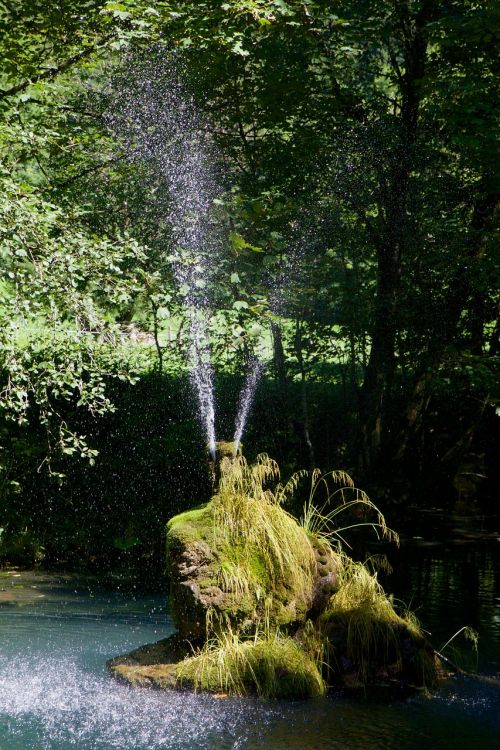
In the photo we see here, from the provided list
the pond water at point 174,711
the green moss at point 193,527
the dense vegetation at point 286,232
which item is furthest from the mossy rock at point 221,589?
the dense vegetation at point 286,232

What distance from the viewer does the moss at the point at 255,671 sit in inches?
219

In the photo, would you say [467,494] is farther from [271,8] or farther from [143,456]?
[271,8]

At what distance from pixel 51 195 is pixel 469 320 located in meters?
6.58

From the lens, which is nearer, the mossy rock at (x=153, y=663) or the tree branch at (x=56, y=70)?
the mossy rock at (x=153, y=663)

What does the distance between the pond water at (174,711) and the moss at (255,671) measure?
→ 0.13 metres

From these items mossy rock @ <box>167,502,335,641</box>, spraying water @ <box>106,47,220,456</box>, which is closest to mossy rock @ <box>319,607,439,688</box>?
mossy rock @ <box>167,502,335,641</box>

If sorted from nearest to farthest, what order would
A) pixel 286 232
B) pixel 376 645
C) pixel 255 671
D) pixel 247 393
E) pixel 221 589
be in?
pixel 255 671 < pixel 376 645 < pixel 221 589 < pixel 286 232 < pixel 247 393

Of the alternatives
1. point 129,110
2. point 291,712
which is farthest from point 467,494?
point 291,712

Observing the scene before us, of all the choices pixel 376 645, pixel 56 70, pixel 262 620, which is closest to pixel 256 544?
pixel 262 620

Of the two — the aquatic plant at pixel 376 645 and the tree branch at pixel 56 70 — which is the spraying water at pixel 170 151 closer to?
the tree branch at pixel 56 70

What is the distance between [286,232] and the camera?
11945 millimetres

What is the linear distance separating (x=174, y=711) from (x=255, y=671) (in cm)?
70

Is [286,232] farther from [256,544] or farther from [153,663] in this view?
[153,663]

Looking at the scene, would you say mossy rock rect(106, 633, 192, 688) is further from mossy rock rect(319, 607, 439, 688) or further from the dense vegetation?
the dense vegetation
